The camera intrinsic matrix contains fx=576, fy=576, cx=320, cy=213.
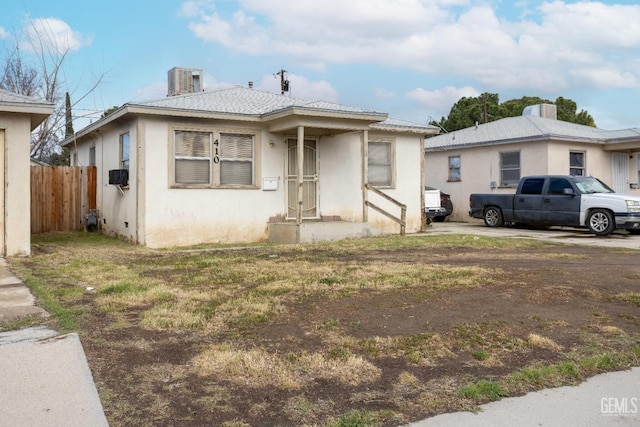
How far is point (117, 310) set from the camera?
6.32 metres

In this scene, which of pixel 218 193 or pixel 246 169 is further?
pixel 246 169

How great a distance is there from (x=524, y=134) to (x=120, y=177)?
14.9 meters

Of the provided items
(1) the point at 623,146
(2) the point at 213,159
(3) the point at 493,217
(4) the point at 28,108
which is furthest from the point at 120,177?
(1) the point at 623,146

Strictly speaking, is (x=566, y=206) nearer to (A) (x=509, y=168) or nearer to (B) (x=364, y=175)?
(A) (x=509, y=168)

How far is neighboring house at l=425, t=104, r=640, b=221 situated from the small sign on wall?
10.9 m

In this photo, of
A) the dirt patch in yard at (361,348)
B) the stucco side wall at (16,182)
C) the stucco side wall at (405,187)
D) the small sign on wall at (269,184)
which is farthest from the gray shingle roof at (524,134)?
the stucco side wall at (16,182)

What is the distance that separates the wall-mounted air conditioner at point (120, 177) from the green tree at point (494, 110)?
110 feet

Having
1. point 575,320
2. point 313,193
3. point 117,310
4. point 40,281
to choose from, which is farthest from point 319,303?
Result: point 313,193

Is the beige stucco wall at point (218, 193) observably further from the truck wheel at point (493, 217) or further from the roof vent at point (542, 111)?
the roof vent at point (542, 111)

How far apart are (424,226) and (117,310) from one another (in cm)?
1276

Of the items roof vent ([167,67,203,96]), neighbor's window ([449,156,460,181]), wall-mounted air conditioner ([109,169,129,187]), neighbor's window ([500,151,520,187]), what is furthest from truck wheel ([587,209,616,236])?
wall-mounted air conditioner ([109,169,129,187])

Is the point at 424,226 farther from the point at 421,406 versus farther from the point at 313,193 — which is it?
the point at 421,406

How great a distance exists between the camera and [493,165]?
22766 millimetres

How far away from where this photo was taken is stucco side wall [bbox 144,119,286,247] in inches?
530
